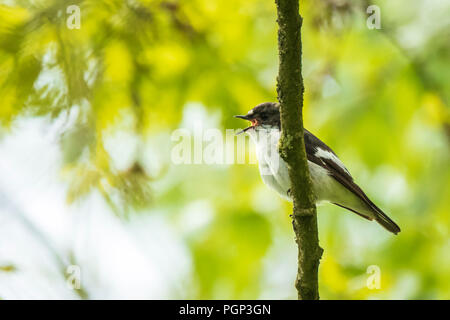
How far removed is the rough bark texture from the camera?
2381 mm

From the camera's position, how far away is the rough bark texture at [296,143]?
2381 millimetres

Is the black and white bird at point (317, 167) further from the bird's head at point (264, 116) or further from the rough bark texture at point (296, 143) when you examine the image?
the rough bark texture at point (296, 143)

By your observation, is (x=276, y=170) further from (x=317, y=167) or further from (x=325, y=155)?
(x=325, y=155)

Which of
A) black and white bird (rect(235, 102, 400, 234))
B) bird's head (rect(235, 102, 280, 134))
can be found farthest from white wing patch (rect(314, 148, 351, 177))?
bird's head (rect(235, 102, 280, 134))

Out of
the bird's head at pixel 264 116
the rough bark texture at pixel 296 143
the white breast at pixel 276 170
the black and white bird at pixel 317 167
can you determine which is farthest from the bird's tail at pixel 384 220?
the rough bark texture at pixel 296 143

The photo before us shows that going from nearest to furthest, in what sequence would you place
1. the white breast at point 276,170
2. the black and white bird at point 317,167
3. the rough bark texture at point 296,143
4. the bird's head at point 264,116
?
the rough bark texture at point 296,143 → the white breast at point 276,170 → the black and white bird at point 317,167 → the bird's head at point 264,116

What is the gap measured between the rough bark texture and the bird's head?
1669mm

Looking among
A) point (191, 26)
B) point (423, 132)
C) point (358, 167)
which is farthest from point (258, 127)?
point (423, 132)

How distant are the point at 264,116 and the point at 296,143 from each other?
1.86 meters

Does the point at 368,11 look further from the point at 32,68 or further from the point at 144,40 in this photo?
the point at 32,68

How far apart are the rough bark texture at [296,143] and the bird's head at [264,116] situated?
5.48ft

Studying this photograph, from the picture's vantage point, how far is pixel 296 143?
272cm

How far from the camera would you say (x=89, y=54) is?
9.97ft

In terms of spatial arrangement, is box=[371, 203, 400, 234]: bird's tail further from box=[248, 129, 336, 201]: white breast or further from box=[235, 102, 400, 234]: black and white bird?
box=[248, 129, 336, 201]: white breast
